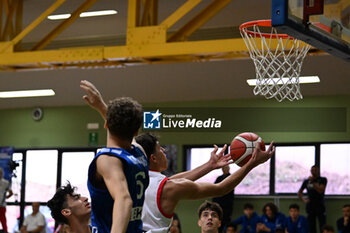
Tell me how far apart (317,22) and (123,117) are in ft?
9.20

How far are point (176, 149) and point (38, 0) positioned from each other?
4.79m

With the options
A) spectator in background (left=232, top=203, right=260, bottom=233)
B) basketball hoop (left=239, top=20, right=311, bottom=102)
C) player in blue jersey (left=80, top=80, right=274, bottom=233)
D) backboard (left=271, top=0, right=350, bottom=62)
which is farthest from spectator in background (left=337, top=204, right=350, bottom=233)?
player in blue jersey (left=80, top=80, right=274, bottom=233)

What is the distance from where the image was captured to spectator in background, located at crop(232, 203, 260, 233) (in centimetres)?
1477

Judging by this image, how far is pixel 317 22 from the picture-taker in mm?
5906

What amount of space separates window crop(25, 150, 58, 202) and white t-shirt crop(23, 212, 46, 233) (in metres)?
1.20

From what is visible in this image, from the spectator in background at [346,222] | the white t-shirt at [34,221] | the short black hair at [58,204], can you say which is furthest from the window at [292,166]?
the short black hair at [58,204]

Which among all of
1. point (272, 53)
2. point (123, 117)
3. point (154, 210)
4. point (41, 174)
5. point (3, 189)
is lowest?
point (3, 189)

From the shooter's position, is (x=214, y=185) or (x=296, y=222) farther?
(x=296, y=222)

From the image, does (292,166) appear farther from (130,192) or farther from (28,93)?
(130,192)

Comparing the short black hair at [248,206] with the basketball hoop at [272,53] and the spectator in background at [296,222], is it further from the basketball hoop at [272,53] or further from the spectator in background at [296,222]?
the basketball hoop at [272,53]

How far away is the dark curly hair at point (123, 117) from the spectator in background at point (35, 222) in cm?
1333

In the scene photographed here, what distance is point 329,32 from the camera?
241 inches

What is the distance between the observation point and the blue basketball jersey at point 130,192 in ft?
12.1

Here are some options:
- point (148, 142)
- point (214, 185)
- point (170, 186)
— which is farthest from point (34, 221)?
point (214, 185)
